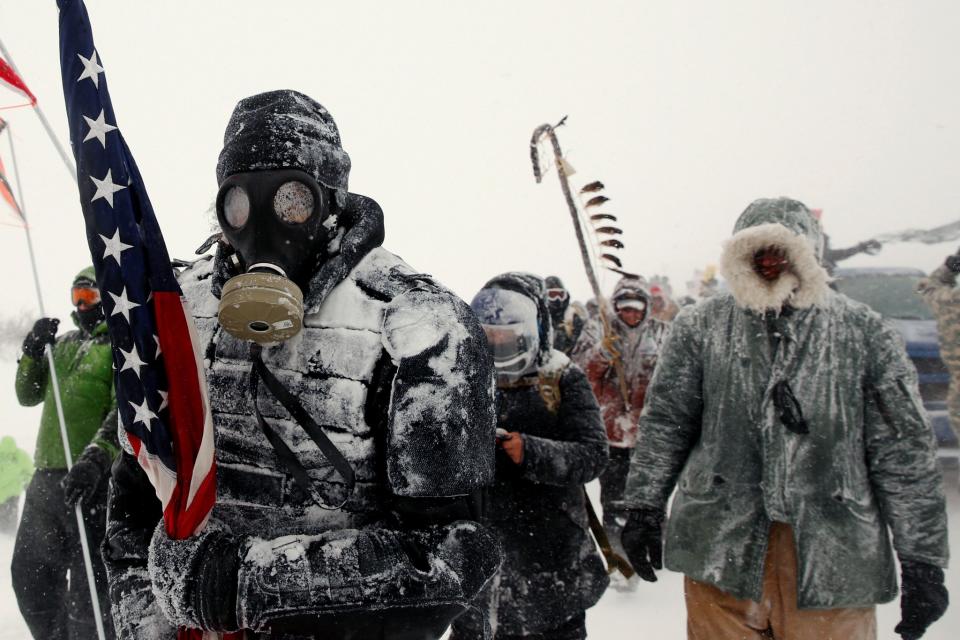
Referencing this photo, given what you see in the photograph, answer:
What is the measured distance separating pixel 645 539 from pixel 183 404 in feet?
6.01

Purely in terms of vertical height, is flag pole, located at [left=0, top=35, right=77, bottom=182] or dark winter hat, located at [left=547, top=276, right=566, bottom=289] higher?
flag pole, located at [left=0, top=35, right=77, bottom=182]

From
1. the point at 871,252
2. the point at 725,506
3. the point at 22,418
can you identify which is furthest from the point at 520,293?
the point at 22,418

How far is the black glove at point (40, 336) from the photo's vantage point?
4020 millimetres

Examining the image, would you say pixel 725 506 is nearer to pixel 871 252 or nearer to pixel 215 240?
pixel 215 240

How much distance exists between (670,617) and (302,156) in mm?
4406

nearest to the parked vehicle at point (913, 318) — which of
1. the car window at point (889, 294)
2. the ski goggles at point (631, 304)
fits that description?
the car window at point (889, 294)

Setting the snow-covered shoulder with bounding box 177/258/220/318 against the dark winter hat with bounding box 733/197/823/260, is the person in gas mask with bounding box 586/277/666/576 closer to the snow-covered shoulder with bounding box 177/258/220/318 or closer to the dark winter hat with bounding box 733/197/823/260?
the dark winter hat with bounding box 733/197/823/260

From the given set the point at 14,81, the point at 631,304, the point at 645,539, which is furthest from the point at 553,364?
the point at 631,304

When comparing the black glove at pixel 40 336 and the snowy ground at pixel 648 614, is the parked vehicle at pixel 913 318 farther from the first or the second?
the black glove at pixel 40 336

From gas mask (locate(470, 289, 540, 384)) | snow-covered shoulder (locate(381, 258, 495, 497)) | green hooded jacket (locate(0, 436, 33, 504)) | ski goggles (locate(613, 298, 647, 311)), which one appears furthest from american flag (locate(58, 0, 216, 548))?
green hooded jacket (locate(0, 436, 33, 504))

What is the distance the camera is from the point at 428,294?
5.12 ft

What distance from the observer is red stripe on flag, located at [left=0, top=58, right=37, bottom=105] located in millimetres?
1940

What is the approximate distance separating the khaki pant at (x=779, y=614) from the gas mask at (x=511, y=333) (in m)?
1.13

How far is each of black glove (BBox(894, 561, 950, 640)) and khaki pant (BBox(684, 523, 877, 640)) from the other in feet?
0.38
